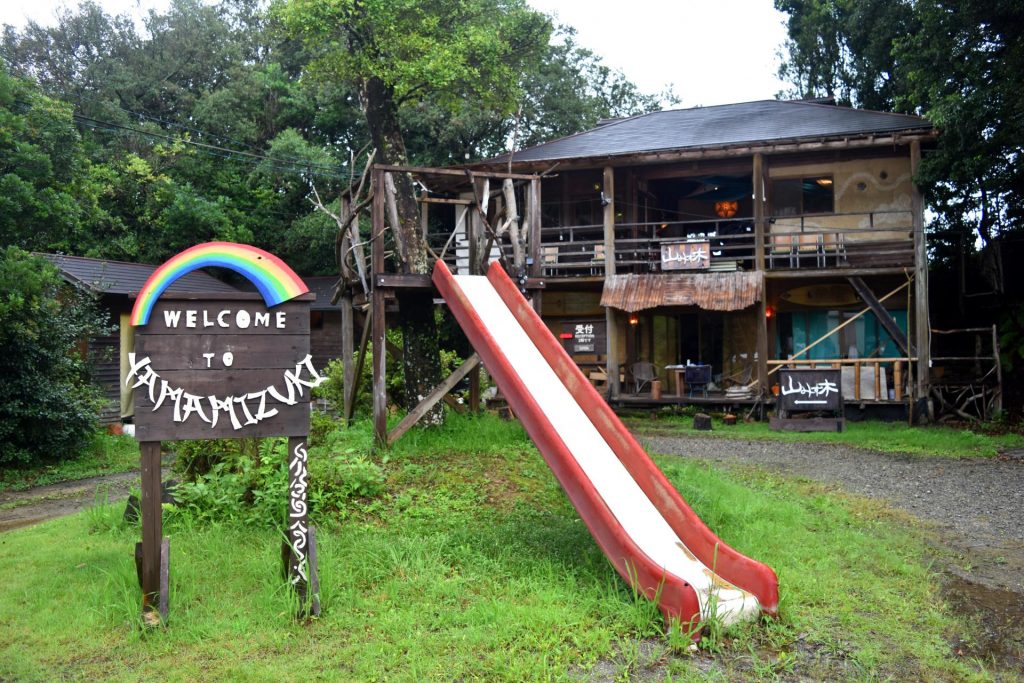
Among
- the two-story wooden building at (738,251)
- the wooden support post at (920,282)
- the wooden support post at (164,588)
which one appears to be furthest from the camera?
the two-story wooden building at (738,251)

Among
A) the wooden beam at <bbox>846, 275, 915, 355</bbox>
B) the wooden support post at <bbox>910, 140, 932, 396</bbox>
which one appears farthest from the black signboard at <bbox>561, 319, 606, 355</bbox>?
the wooden support post at <bbox>910, 140, 932, 396</bbox>

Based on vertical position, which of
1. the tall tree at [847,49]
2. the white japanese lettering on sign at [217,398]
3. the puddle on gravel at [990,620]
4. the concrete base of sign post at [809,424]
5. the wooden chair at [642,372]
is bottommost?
the puddle on gravel at [990,620]

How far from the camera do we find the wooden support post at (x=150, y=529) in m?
5.03

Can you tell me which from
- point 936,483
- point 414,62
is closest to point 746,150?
point 414,62

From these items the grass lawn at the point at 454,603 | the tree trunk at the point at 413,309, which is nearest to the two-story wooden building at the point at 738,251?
the tree trunk at the point at 413,309

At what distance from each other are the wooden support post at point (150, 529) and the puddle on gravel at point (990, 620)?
15.7 ft

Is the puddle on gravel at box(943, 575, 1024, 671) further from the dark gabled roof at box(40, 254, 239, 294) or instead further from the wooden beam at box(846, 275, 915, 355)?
the dark gabled roof at box(40, 254, 239, 294)

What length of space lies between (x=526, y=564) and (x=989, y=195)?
64.4 feet

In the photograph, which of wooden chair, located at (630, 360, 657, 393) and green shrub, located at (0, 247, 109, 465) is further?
wooden chair, located at (630, 360, 657, 393)

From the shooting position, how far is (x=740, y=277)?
675 inches

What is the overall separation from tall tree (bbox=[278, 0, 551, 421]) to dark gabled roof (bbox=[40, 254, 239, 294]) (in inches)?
170

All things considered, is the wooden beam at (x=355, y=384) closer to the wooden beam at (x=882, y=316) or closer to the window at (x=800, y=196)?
the wooden beam at (x=882, y=316)

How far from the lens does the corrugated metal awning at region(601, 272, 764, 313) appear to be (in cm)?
1688

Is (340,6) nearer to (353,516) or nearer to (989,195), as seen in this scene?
(353,516)
